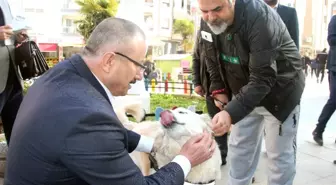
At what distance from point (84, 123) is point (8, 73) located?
1.56 meters

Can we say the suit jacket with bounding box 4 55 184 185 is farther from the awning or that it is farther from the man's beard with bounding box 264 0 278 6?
the awning

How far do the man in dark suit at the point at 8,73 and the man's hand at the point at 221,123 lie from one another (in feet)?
4.65

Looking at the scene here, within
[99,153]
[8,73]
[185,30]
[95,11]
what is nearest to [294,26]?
[8,73]

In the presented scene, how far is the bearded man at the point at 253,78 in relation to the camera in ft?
6.23

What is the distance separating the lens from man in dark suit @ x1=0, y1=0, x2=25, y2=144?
2.34 meters

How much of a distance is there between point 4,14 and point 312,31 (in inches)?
2101

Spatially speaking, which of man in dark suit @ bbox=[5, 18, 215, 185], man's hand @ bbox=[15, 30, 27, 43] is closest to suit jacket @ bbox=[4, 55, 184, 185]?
man in dark suit @ bbox=[5, 18, 215, 185]

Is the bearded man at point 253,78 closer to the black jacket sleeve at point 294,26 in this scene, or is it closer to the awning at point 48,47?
the black jacket sleeve at point 294,26

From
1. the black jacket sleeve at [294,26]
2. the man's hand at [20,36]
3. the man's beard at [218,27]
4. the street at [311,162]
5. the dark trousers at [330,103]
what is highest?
the black jacket sleeve at [294,26]

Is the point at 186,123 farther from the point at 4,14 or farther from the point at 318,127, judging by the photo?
the point at 318,127

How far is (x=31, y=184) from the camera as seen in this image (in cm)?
118

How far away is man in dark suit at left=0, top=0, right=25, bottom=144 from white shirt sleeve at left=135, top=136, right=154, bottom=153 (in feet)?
3.93

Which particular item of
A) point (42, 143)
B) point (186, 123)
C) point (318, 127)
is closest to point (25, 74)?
point (186, 123)

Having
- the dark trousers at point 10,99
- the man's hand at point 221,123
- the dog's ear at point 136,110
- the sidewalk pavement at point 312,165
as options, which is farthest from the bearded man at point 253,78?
the dark trousers at point 10,99
